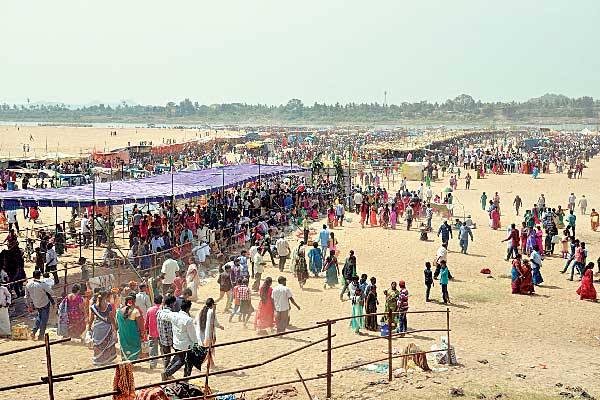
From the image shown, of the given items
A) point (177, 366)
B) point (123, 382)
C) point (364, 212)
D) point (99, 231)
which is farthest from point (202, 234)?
point (123, 382)

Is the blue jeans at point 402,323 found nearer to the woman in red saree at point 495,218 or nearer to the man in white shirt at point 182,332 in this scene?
the man in white shirt at point 182,332

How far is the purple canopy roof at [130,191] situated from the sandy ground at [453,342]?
2812 millimetres

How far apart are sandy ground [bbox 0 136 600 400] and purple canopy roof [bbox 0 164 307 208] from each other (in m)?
2.81

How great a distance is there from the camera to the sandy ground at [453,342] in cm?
840

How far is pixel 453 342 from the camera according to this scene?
10.8m

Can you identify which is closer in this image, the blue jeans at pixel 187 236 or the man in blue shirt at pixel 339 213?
the blue jeans at pixel 187 236

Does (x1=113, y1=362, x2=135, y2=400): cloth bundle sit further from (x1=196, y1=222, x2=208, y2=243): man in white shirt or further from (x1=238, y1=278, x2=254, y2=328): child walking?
(x1=196, y1=222, x2=208, y2=243): man in white shirt

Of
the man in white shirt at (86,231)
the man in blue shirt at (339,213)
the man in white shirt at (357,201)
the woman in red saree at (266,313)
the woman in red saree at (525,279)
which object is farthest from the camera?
the man in white shirt at (357,201)

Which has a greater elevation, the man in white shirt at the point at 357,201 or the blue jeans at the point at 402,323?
the man in white shirt at the point at 357,201

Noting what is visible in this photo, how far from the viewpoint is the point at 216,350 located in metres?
Answer: 9.99

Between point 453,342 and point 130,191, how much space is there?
29.1ft

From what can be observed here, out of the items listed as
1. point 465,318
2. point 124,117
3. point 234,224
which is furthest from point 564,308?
point 124,117

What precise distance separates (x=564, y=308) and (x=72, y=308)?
9.63 meters

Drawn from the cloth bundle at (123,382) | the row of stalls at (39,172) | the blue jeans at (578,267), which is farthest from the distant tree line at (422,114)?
the cloth bundle at (123,382)
